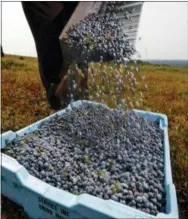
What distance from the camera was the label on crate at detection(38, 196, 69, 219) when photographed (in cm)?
153

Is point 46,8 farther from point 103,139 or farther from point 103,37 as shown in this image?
point 103,139

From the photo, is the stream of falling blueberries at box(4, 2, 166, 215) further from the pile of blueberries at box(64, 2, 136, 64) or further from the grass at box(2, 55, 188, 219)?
the grass at box(2, 55, 188, 219)

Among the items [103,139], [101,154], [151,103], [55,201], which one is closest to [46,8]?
[103,139]

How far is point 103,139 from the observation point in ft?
7.68

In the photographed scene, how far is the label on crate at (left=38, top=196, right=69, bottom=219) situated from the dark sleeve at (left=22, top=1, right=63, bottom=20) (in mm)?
1509

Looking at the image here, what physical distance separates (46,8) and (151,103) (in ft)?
6.28

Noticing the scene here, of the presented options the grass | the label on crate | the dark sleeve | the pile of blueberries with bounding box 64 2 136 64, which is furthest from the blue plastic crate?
the dark sleeve

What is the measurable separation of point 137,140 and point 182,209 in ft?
2.06

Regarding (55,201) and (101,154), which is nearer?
(55,201)

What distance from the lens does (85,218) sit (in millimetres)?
1471

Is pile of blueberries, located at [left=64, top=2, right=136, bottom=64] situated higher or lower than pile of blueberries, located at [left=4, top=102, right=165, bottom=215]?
higher

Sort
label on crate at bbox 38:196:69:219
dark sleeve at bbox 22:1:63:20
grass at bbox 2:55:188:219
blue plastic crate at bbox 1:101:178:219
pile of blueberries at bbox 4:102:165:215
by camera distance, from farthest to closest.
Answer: dark sleeve at bbox 22:1:63:20
grass at bbox 2:55:188:219
pile of blueberries at bbox 4:102:165:215
label on crate at bbox 38:196:69:219
blue plastic crate at bbox 1:101:178:219

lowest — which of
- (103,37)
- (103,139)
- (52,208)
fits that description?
(52,208)

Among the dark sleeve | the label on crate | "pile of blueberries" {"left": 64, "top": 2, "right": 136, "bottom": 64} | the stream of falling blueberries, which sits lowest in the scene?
the label on crate
